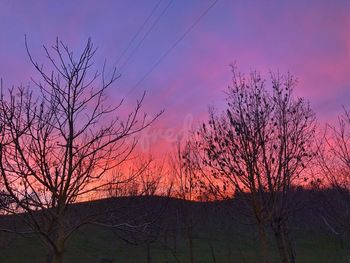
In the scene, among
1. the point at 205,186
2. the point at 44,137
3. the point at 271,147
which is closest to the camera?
the point at 44,137

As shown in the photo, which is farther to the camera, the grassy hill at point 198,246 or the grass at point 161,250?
the grass at point 161,250

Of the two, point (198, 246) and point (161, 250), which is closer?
point (161, 250)

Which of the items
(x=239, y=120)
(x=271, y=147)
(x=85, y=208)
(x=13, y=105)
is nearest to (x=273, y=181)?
(x=271, y=147)

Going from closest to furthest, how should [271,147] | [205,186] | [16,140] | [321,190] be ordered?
[16,140] → [271,147] → [205,186] → [321,190]

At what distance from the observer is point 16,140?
21.6 feet

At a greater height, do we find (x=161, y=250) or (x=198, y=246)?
(x=198, y=246)

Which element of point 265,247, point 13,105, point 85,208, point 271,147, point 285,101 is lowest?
point 265,247

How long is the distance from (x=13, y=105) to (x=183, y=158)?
49.6 feet

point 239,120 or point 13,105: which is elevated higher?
point 239,120

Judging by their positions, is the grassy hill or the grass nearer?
the grassy hill

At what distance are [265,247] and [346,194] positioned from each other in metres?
6.96

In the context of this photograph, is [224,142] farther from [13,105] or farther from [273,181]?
[13,105]

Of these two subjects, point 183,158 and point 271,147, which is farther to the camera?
point 183,158

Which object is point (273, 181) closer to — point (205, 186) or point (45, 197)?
point (205, 186)
